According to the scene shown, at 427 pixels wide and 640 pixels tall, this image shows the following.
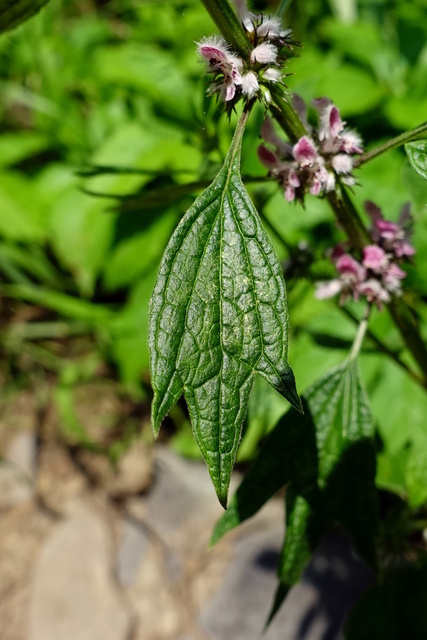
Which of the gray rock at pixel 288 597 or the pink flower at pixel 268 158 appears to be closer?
the pink flower at pixel 268 158

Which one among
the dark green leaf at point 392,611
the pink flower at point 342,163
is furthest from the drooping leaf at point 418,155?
the dark green leaf at point 392,611

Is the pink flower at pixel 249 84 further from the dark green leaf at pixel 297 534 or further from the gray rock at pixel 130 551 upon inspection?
the gray rock at pixel 130 551

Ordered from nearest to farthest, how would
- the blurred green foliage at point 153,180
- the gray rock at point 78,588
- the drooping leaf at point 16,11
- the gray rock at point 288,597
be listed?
the drooping leaf at point 16,11
the blurred green foliage at point 153,180
the gray rock at point 288,597
the gray rock at point 78,588

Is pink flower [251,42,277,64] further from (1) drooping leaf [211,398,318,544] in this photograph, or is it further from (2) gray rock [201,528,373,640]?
(2) gray rock [201,528,373,640]

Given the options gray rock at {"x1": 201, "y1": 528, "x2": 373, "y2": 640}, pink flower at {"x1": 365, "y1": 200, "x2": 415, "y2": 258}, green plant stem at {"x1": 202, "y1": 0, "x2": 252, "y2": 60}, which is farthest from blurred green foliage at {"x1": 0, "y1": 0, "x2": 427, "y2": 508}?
gray rock at {"x1": 201, "y1": 528, "x2": 373, "y2": 640}

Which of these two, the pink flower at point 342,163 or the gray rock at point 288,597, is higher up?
the pink flower at point 342,163

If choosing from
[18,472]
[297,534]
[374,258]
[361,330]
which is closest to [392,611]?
[297,534]
